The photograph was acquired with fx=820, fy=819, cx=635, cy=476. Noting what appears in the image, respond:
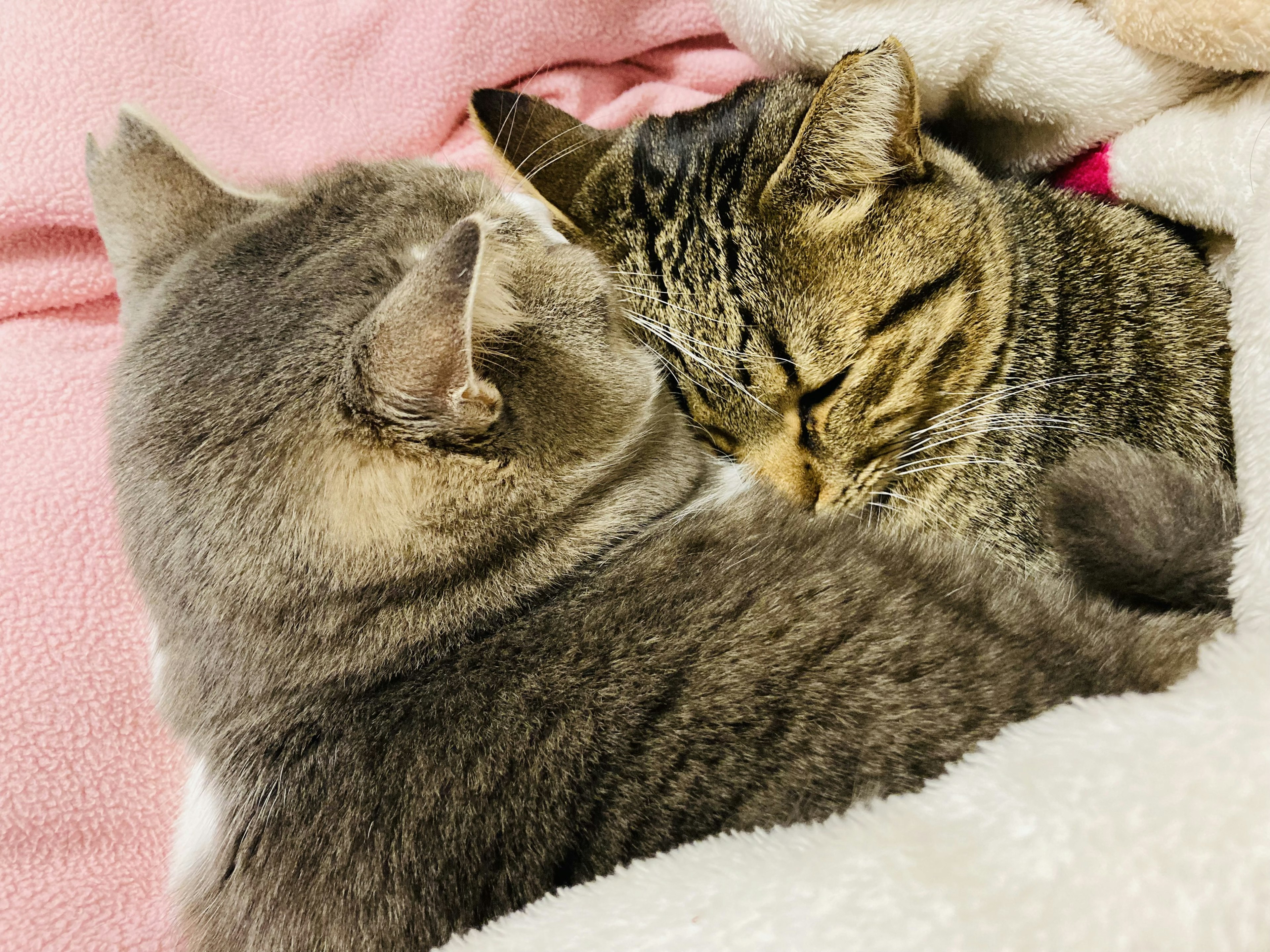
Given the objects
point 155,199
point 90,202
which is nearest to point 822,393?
point 155,199

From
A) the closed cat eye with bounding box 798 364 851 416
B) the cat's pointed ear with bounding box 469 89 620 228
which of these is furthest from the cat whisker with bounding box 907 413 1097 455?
the cat's pointed ear with bounding box 469 89 620 228

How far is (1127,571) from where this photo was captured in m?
0.92

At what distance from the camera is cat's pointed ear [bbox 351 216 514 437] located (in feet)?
2.09

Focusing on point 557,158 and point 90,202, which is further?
point 90,202

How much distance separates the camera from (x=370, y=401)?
714mm

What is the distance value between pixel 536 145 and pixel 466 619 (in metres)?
0.65

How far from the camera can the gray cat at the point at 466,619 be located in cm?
74

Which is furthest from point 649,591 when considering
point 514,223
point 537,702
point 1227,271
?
point 1227,271

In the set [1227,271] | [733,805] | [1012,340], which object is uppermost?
[1227,271]

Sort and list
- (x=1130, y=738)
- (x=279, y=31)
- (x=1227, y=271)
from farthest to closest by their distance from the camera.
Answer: (x=279, y=31) → (x=1227, y=271) → (x=1130, y=738)

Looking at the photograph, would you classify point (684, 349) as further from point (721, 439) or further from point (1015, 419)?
point (1015, 419)

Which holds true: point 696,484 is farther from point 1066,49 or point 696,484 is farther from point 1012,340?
point 1066,49

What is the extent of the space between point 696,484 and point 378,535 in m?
0.40

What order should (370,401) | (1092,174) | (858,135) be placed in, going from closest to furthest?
(370,401) < (858,135) < (1092,174)
